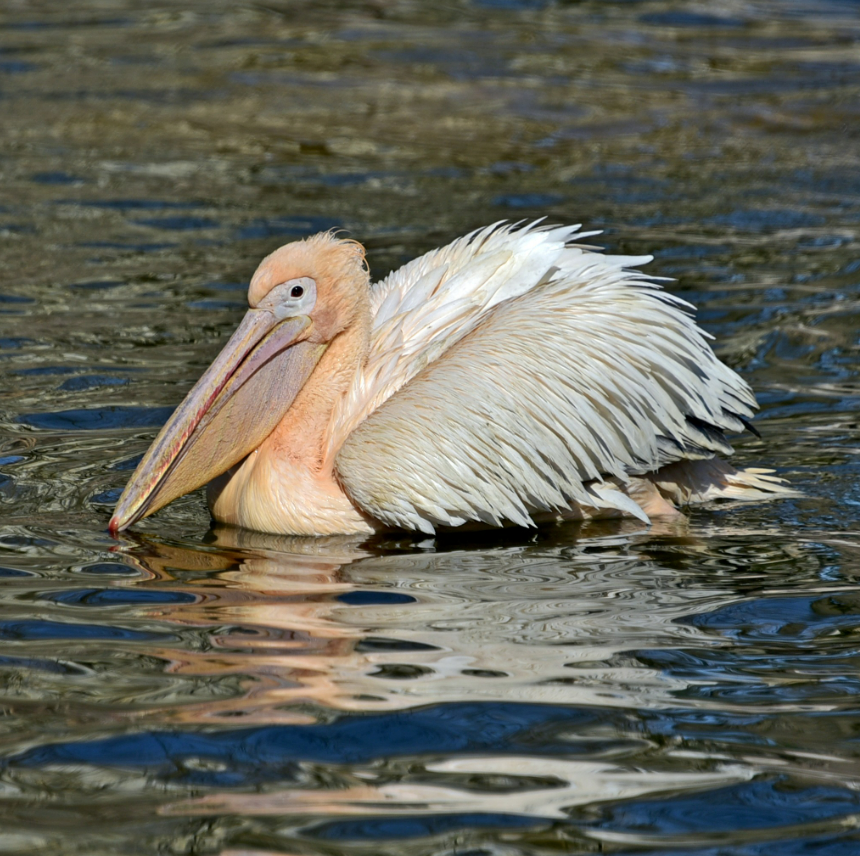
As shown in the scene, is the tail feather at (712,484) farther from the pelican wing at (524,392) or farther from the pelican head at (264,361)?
the pelican head at (264,361)

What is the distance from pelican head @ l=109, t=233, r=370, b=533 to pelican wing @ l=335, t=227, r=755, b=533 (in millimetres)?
219

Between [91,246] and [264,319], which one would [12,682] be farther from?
[91,246]

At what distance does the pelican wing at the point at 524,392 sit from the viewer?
461 cm

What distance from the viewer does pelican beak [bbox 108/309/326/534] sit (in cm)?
467

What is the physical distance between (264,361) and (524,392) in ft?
2.80

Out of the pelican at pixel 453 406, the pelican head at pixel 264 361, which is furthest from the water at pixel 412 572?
the pelican head at pixel 264 361

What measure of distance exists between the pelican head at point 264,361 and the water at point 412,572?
0.26 meters

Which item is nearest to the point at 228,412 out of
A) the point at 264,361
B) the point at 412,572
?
the point at 264,361

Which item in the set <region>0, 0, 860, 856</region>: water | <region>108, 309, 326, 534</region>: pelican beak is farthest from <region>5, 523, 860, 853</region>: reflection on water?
<region>108, 309, 326, 534</region>: pelican beak

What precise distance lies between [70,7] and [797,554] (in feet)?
38.7

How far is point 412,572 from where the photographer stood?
4434 mm

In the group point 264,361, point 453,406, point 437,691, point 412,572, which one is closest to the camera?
point 437,691

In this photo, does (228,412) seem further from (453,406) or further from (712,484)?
(712,484)

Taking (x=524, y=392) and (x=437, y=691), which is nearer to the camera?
(x=437, y=691)
